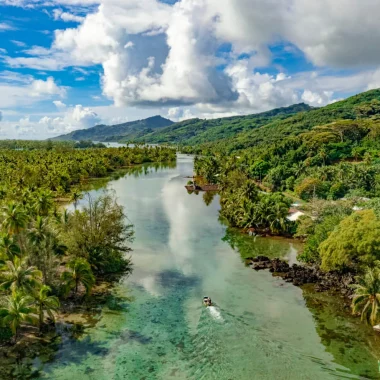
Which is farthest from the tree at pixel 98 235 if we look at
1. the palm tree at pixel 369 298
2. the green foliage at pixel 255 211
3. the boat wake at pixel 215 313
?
the palm tree at pixel 369 298

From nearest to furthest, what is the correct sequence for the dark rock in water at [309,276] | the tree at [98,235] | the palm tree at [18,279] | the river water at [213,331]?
the river water at [213,331], the palm tree at [18,279], the dark rock in water at [309,276], the tree at [98,235]

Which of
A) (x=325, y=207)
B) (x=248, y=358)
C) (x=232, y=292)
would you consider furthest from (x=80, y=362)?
(x=325, y=207)

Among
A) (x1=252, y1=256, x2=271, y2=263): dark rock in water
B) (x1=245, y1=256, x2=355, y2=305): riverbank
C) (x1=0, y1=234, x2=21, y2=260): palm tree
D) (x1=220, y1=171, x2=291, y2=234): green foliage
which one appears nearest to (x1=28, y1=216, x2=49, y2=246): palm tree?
(x1=0, y1=234, x2=21, y2=260): palm tree

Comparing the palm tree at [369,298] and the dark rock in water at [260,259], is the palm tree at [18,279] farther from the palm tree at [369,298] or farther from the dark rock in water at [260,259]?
the dark rock in water at [260,259]

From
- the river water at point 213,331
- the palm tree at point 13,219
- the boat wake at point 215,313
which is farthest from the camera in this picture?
the palm tree at point 13,219

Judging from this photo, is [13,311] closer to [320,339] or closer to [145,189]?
[320,339]

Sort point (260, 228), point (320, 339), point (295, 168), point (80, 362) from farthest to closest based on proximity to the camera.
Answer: point (295, 168) → point (260, 228) → point (320, 339) → point (80, 362)

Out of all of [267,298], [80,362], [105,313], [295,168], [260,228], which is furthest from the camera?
[295,168]

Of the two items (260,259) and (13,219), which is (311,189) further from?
(13,219)

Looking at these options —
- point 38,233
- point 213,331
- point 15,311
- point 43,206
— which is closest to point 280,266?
point 213,331
